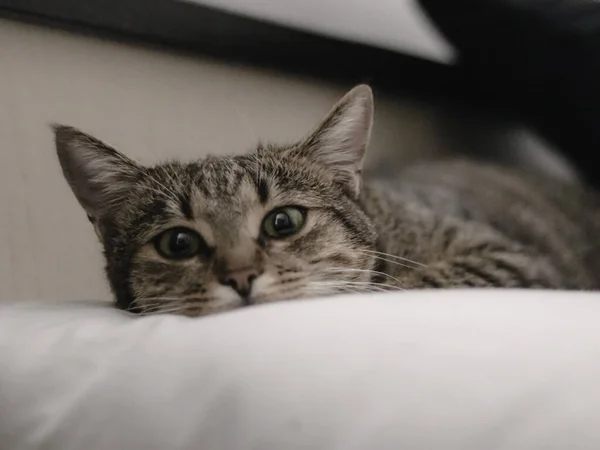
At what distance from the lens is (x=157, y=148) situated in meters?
1.17

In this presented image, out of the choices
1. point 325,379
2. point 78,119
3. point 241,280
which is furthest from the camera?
point 78,119

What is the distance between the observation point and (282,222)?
0.84 m

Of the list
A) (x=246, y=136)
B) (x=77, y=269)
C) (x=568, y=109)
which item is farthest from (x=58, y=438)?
(x=568, y=109)

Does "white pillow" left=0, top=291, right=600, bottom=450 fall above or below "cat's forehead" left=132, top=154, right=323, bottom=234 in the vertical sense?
below

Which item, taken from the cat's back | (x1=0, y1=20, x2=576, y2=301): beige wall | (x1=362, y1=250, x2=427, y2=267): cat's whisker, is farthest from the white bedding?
(x1=362, y1=250, x2=427, y2=267): cat's whisker

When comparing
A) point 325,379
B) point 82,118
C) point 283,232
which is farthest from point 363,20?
point 325,379

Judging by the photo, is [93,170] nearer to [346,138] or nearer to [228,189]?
[228,189]

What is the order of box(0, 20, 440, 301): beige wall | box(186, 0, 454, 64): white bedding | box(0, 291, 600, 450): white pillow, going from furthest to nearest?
box(186, 0, 454, 64): white bedding → box(0, 20, 440, 301): beige wall → box(0, 291, 600, 450): white pillow

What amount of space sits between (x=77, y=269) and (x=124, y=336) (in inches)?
23.4

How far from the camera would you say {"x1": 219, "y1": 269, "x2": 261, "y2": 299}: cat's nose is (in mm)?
724

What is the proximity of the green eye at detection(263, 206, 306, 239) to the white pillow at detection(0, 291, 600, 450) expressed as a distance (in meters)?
0.27

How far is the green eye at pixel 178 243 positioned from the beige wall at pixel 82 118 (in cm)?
32

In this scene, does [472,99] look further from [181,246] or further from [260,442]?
[260,442]

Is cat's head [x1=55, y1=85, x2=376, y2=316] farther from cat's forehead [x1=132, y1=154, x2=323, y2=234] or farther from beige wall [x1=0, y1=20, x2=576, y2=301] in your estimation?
beige wall [x1=0, y1=20, x2=576, y2=301]
